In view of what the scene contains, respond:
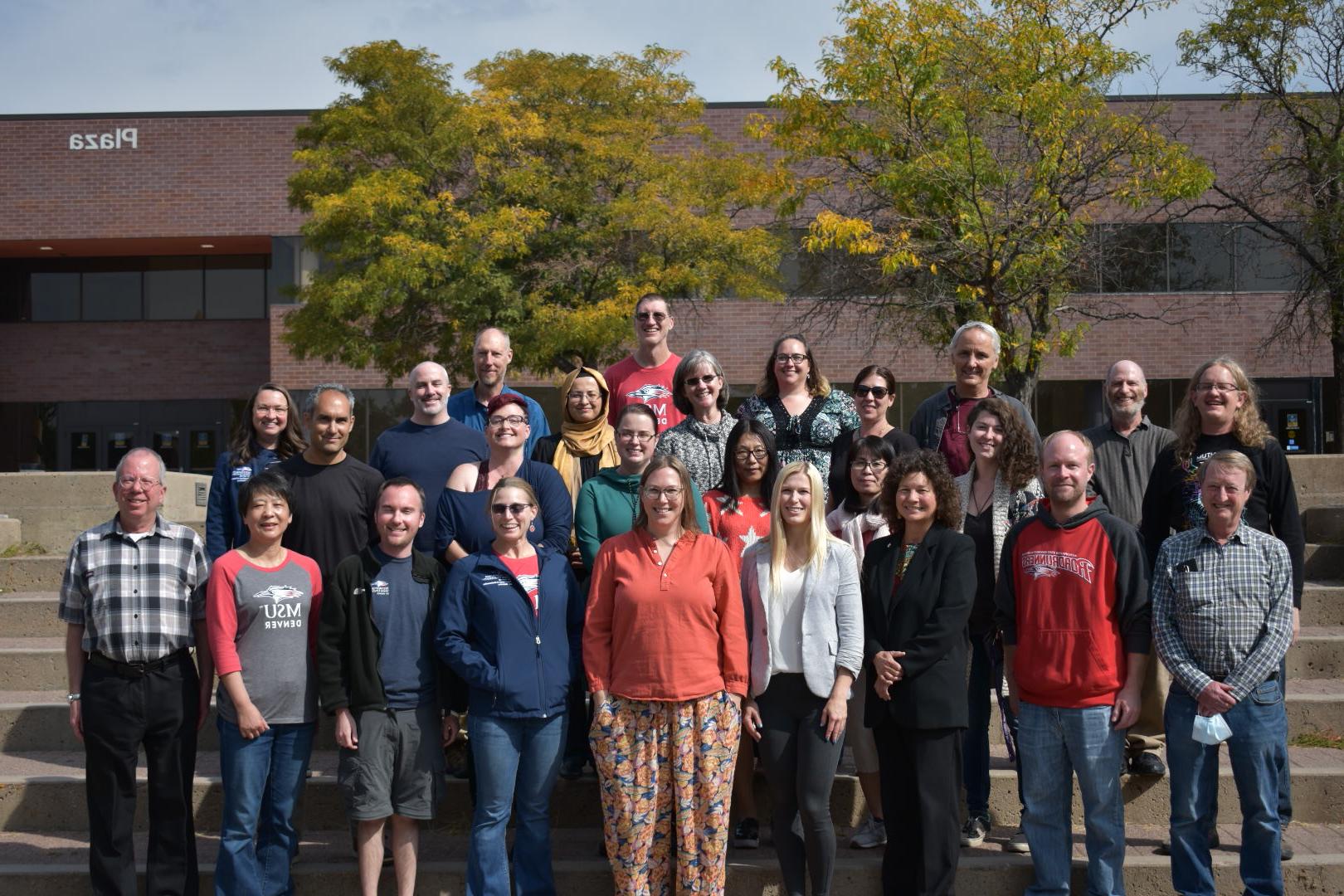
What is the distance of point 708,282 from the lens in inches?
752

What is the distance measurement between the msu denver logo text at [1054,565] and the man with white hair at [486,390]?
8.70 ft

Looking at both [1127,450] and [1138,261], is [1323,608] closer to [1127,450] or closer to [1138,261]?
[1127,450]

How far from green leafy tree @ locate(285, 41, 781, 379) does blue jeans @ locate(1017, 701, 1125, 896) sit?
13.6 m

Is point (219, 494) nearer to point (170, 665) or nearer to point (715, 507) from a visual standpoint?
point (170, 665)

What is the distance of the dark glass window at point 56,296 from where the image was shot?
1153 inches

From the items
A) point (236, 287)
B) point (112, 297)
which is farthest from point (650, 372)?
point (112, 297)

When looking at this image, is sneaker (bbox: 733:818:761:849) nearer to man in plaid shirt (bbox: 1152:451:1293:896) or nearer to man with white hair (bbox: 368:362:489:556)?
man in plaid shirt (bbox: 1152:451:1293:896)

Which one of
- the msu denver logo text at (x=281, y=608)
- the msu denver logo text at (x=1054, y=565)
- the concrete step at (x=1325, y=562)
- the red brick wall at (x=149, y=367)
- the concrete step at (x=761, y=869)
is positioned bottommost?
the concrete step at (x=761, y=869)

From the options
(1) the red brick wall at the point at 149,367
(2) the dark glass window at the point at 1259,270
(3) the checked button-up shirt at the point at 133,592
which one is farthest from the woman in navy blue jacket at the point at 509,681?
(1) the red brick wall at the point at 149,367

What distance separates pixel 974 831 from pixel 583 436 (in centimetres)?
266

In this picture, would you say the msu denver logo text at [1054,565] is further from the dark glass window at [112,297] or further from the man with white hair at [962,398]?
the dark glass window at [112,297]

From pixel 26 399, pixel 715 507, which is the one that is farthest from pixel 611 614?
pixel 26 399

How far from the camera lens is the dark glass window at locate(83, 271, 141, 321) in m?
29.2

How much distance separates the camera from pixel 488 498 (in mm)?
5465
